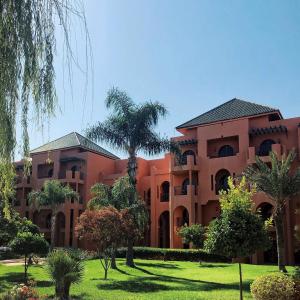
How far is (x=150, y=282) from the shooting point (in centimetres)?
1870

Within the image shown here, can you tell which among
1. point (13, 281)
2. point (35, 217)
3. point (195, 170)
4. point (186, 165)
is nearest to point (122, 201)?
point (13, 281)

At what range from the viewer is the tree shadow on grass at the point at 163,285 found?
658 inches

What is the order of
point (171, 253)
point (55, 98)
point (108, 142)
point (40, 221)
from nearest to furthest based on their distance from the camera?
point (55, 98), point (108, 142), point (171, 253), point (40, 221)

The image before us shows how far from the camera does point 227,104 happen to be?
128ft

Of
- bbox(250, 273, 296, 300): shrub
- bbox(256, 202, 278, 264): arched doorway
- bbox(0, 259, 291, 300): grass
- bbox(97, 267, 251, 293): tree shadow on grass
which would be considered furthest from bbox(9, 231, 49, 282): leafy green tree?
bbox(256, 202, 278, 264): arched doorway

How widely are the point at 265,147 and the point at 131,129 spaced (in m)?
12.4

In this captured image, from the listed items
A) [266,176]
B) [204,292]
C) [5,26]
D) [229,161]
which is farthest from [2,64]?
[229,161]

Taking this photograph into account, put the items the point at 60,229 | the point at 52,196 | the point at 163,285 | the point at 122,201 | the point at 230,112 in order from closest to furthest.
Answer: the point at 163,285 → the point at 122,201 → the point at 52,196 → the point at 230,112 → the point at 60,229

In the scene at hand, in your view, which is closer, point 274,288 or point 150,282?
point 274,288

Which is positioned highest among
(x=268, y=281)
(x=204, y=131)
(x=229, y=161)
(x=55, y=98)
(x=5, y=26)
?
(x=204, y=131)

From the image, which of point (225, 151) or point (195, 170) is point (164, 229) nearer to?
point (195, 170)

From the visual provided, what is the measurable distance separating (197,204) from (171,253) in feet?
17.9

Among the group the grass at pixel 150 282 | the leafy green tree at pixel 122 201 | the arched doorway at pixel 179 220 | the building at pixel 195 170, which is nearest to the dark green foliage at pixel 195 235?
the building at pixel 195 170

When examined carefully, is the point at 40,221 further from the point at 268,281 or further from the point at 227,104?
the point at 268,281
